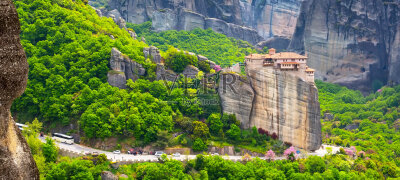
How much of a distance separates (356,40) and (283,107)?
60.8 meters

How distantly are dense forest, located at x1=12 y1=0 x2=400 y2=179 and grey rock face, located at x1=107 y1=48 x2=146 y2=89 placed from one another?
89 centimetres

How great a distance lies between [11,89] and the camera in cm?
1845

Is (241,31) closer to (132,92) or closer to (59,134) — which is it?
(132,92)

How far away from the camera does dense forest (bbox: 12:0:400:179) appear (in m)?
56.0

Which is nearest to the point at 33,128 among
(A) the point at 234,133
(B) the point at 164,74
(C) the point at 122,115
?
(C) the point at 122,115

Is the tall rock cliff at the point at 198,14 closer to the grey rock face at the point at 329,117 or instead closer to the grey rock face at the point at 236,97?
the grey rock face at the point at 329,117

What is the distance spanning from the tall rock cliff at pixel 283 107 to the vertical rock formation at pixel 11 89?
49.7 m

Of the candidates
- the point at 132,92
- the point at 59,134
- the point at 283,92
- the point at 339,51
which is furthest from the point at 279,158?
the point at 339,51

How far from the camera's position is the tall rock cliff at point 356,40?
121750 millimetres

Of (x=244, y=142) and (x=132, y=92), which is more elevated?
(x=132, y=92)

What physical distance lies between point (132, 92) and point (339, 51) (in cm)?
7070

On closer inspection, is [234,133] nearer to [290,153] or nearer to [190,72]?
[290,153]

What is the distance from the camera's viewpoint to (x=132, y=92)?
65.3m

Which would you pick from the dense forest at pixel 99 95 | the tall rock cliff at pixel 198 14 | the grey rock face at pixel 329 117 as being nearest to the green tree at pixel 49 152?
the dense forest at pixel 99 95
